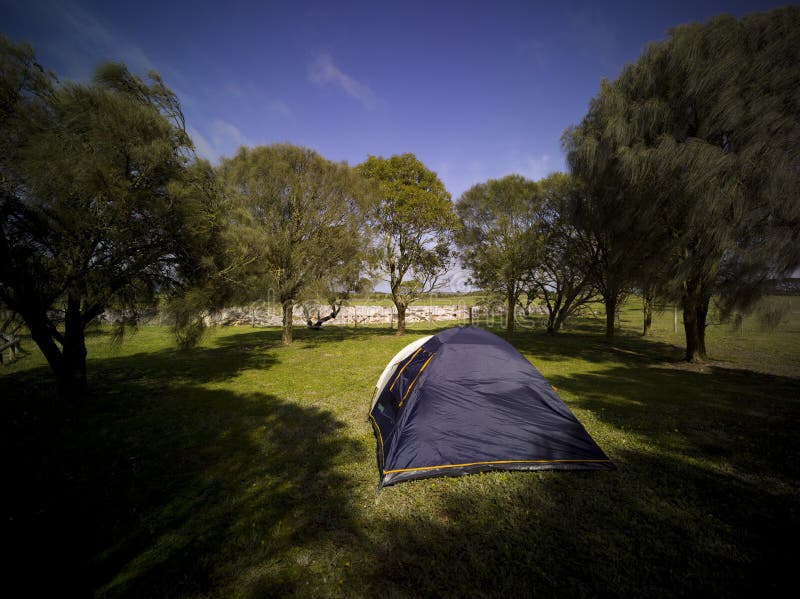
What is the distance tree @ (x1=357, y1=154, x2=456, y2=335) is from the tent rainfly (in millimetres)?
12699

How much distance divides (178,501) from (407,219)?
1625 cm

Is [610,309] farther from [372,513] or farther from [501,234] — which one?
[372,513]

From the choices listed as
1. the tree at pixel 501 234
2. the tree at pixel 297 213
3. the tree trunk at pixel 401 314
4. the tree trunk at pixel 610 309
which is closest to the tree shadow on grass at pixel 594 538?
the tree at pixel 297 213

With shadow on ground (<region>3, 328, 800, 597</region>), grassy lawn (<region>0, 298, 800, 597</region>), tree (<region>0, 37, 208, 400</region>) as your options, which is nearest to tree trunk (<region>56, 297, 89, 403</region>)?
tree (<region>0, 37, 208, 400</region>)

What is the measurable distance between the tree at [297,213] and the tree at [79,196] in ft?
16.6

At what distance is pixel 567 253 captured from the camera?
1675 centimetres

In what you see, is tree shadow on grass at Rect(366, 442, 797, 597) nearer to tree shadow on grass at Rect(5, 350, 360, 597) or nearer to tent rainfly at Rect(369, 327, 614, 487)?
tent rainfly at Rect(369, 327, 614, 487)

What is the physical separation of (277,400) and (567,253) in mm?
16370

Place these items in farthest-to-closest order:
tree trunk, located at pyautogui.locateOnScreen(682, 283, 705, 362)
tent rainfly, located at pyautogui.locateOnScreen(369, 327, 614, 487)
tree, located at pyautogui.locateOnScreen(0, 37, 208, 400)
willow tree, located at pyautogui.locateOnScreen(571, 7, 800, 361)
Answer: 1. tree trunk, located at pyautogui.locateOnScreen(682, 283, 705, 362)
2. willow tree, located at pyautogui.locateOnScreen(571, 7, 800, 361)
3. tree, located at pyautogui.locateOnScreen(0, 37, 208, 400)
4. tent rainfly, located at pyautogui.locateOnScreen(369, 327, 614, 487)

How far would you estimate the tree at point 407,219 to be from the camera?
1783 cm


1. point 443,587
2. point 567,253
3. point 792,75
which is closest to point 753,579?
point 443,587

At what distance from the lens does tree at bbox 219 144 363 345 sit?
13617 millimetres

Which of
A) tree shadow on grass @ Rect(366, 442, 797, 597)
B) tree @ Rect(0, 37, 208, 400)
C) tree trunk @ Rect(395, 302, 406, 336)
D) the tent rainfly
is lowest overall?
tree shadow on grass @ Rect(366, 442, 797, 597)

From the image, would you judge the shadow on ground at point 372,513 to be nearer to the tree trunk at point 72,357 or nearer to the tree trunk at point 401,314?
the tree trunk at point 72,357
